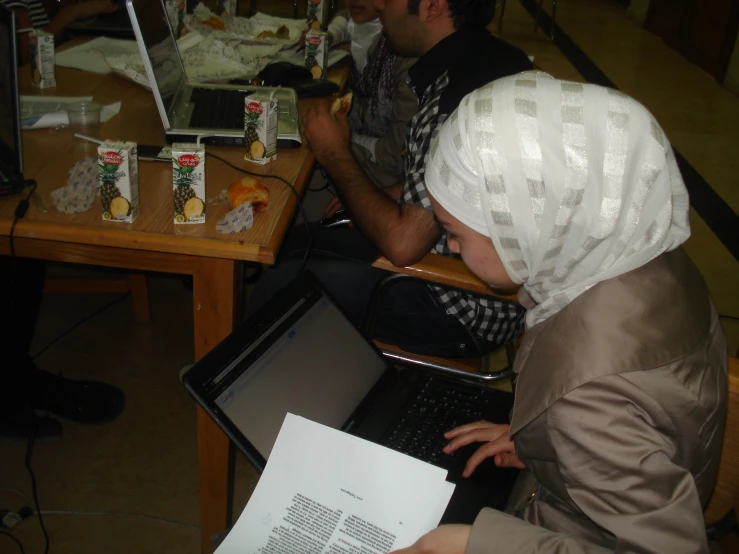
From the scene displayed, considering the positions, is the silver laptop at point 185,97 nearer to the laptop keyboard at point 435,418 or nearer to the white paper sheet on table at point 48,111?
the white paper sheet on table at point 48,111

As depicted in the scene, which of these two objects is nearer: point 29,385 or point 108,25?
point 29,385

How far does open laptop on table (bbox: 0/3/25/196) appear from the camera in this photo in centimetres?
125

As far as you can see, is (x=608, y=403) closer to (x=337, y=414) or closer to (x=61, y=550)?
(x=337, y=414)

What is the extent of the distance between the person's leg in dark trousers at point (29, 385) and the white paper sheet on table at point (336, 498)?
961 millimetres

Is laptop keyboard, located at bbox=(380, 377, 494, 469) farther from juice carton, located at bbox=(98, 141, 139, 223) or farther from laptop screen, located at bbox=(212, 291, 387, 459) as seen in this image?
juice carton, located at bbox=(98, 141, 139, 223)

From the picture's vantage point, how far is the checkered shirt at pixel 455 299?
4.50 ft

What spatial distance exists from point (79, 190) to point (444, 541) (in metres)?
0.87

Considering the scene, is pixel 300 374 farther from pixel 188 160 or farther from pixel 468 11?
pixel 468 11

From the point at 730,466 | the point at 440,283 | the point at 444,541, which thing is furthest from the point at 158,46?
the point at 730,466

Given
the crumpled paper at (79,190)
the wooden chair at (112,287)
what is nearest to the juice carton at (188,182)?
the crumpled paper at (79,190)

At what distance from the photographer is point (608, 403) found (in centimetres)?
76

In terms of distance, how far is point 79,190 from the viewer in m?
1.21

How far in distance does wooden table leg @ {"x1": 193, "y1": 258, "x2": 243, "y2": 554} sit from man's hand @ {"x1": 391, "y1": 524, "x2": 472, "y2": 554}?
1.73 feet

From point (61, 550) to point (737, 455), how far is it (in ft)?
4.53
